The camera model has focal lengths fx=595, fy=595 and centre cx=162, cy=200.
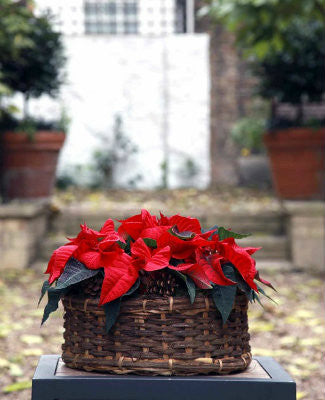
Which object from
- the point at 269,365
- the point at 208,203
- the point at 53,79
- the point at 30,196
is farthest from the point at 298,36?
the point at 269,365

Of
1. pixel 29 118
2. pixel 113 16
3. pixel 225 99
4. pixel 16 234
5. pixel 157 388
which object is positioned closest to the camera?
pixel 157 388

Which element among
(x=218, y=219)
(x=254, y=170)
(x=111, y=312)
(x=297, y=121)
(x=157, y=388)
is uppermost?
(x=297, y=121)

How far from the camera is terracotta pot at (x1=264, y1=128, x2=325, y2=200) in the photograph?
4.95 metres

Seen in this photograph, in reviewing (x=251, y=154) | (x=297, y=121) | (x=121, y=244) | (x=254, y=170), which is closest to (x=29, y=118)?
(x=297, y=121)

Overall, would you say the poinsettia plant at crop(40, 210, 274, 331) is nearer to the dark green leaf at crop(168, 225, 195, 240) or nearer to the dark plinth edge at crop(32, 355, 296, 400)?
the dark green leaf at crop(168, 225, 195, 240)

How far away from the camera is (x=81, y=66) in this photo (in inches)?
304

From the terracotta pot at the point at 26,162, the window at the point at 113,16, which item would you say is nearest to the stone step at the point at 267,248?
the terracotta pot at the point at 26,162

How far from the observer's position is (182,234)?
1170 mm

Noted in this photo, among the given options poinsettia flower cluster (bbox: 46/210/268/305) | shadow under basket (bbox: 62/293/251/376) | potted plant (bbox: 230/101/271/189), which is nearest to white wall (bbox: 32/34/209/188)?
potted plant (bbox: 230/101/271/189)

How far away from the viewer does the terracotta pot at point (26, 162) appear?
5.09 m

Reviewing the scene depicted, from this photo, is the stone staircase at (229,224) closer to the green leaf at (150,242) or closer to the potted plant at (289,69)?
the potted plant at (289,69)

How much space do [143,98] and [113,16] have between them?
2925 mm

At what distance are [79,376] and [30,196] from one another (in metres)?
4.24

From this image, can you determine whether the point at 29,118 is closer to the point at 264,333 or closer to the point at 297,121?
the point at 297,121
